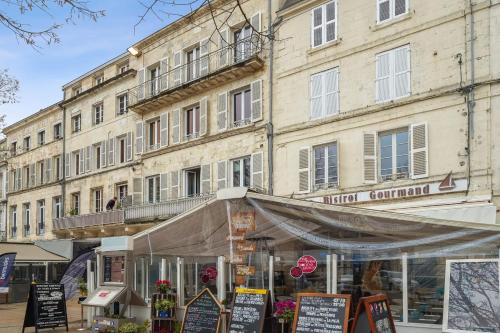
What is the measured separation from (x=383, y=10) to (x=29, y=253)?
53.3 feet

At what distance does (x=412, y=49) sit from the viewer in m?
17.0

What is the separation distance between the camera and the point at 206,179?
2345 centimetres

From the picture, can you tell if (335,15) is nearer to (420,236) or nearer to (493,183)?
(493,183)

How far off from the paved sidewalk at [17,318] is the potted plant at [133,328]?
3.29 meters

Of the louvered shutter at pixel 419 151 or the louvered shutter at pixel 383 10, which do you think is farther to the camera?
the louvered shutter at pixel 383 10

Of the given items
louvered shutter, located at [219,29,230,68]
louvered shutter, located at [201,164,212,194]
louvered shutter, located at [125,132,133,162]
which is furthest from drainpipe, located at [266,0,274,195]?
louvered shutter, located at [125,132,133,162]

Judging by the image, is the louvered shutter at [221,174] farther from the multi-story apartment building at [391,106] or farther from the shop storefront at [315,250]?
the shop storefront at [315,250]

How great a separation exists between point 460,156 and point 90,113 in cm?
2190

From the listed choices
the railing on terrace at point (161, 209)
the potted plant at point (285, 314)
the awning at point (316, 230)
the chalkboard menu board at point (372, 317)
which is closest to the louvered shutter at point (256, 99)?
the railing on terrace at point (161, 209)

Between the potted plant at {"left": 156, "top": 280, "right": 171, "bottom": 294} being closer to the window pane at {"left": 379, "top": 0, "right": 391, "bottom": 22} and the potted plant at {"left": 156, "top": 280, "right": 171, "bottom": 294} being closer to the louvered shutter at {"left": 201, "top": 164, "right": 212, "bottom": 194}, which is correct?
the window pane at {"left": 379, "top": 0, "right": 391, "bottom": 22}

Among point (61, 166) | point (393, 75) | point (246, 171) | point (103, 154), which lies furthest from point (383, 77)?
point (61, 166)

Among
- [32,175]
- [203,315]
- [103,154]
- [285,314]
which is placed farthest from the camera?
[32,175]

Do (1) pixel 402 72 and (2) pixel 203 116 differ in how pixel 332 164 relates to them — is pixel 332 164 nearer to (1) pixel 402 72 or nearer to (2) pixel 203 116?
(1) pixel 402 72

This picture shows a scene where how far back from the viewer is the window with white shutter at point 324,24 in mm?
19203
